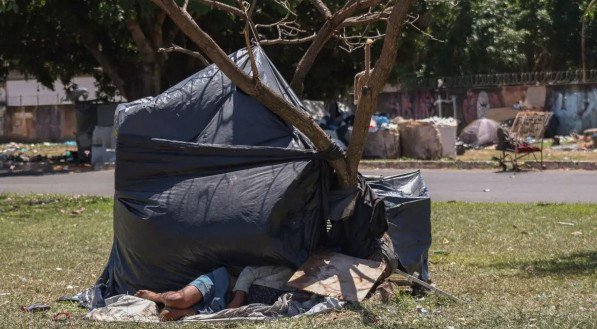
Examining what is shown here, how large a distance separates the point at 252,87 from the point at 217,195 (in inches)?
32.1

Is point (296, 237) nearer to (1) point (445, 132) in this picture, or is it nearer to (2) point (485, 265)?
(2) point (485, 265)

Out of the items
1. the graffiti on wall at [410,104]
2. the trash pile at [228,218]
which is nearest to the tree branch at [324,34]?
the trash pile at [228,218]

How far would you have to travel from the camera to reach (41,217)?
13969 mm

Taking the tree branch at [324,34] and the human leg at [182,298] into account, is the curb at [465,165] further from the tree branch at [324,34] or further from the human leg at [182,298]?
the human leg at [182,298]

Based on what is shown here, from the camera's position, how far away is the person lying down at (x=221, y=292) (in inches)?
258

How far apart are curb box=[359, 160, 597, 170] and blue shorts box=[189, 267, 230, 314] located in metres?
15.4

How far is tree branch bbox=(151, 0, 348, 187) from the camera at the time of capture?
6.81m

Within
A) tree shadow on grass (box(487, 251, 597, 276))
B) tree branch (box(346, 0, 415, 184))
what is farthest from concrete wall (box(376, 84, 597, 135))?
tree branch (box(346, 0, 415, 184))

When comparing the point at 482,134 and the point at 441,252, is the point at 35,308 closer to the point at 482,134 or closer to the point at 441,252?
the point at 441,252

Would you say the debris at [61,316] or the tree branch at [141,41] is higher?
the tree branch at [141,41]

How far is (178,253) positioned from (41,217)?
7.70m

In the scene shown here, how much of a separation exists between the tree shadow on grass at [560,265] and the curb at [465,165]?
12.3m

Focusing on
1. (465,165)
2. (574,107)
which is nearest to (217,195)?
(465,165)

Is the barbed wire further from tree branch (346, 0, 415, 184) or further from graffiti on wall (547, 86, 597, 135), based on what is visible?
tree branch (346, 0, 415, 184)
